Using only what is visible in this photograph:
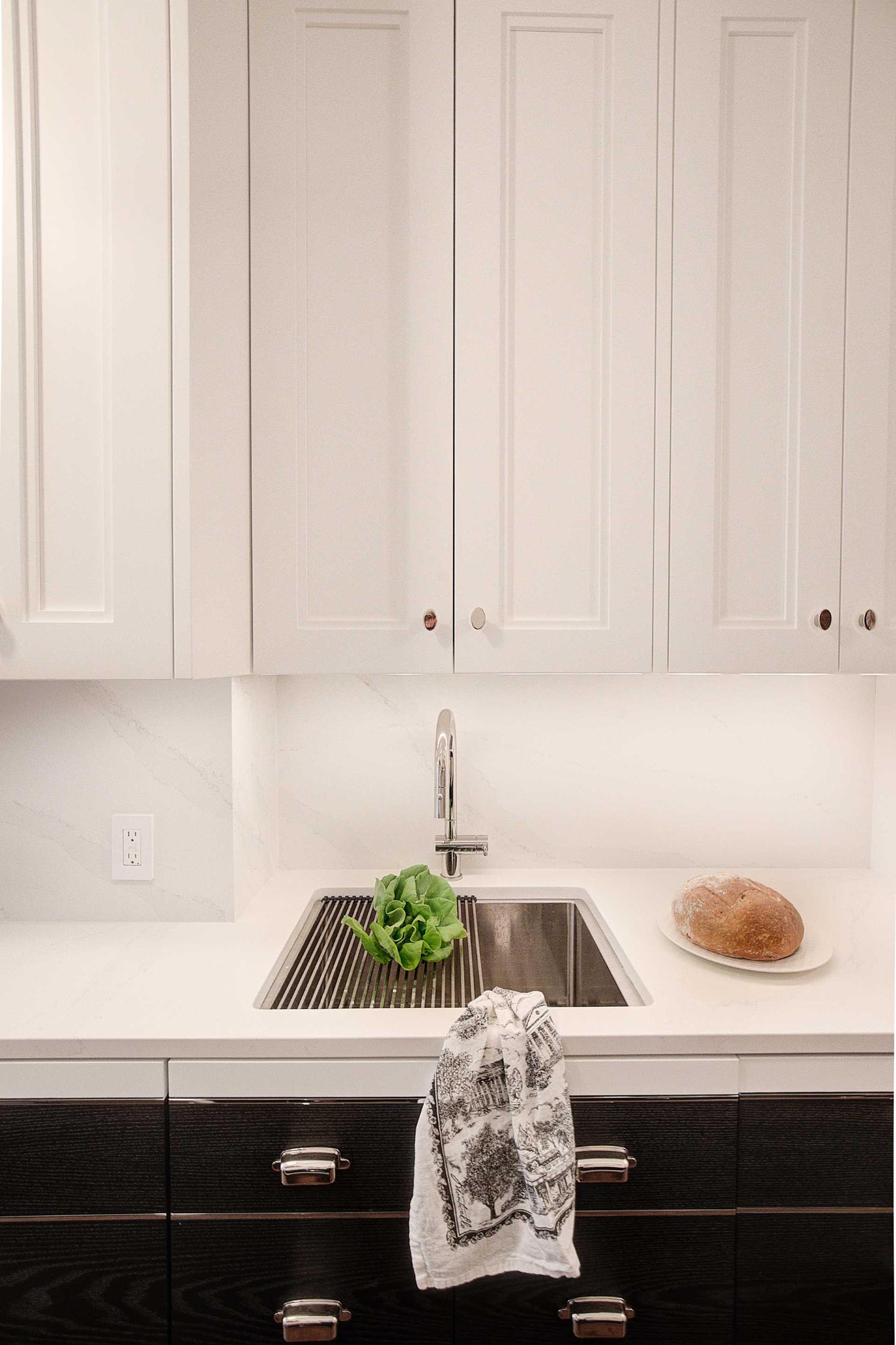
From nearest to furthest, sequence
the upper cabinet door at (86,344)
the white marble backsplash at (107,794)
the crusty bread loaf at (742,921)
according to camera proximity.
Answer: the upper cabinet door at (86,344) < the crusty bread loaf at (742,921) < the white marble backsplash at (107,794)

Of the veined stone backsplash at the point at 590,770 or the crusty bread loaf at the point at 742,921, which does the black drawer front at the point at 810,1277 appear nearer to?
the crusty bread loaf at the point at 742,921

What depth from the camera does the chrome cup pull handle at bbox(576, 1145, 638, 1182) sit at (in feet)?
3.60

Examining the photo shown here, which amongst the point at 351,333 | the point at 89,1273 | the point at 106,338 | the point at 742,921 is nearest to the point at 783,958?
the point at 742,921

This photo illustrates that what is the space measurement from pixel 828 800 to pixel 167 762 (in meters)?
1.37

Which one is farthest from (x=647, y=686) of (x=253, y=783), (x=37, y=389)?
(x=37, y=389)

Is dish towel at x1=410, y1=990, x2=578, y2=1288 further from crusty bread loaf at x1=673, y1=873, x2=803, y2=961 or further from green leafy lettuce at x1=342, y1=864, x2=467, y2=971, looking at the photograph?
crusty bread loaf at x1=673, y1=873, x2=803, y2=961

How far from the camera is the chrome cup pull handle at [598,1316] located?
1103mm

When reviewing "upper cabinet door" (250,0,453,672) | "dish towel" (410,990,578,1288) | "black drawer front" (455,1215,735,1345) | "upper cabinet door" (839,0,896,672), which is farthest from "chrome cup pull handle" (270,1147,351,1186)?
"upper cabinet door" (839,0,896,672)

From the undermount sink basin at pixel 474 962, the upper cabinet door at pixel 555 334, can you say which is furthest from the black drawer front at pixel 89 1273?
the upper cabinet door at pixel 555 334

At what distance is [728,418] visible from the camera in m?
1.45

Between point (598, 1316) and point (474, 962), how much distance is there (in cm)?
52

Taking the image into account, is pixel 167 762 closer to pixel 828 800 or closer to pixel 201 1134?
pixel 201 1134

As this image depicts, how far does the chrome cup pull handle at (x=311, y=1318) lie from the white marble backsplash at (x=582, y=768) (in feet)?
2.65

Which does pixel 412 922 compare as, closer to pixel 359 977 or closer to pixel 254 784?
pixel 359 977
